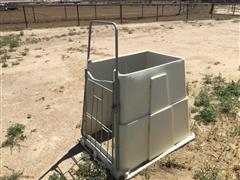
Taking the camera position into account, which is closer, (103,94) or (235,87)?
(103,94)

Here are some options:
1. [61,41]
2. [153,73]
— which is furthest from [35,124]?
[61,41]

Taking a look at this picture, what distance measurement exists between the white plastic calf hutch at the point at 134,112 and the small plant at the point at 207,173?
0.50 m

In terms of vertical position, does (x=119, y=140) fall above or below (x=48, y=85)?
above

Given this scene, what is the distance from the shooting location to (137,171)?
133 inches

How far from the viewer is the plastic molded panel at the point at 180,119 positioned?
12.3 ft

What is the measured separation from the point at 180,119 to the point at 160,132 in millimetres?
465

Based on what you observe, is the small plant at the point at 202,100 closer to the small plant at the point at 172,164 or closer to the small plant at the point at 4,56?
the small plant at the point at 172,164

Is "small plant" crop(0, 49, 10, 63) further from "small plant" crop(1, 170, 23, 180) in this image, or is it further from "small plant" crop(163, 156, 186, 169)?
"small plant" crop(163, 156, 186, 169)

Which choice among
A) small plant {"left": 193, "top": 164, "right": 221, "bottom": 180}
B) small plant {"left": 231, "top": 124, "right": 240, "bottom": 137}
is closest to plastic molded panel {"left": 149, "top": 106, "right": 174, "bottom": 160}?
small plant {"left": 193, "top": 164, "right": 221, "bottom": 180}

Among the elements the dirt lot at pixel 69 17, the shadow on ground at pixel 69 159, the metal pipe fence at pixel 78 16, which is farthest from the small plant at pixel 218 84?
the dirt lot at pixel 69 17

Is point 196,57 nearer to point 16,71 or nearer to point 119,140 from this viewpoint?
point 16,71

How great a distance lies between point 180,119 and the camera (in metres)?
Answer: 3.84

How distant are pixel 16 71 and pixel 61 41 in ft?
14.6

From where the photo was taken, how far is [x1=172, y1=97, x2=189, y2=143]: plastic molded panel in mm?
3734
